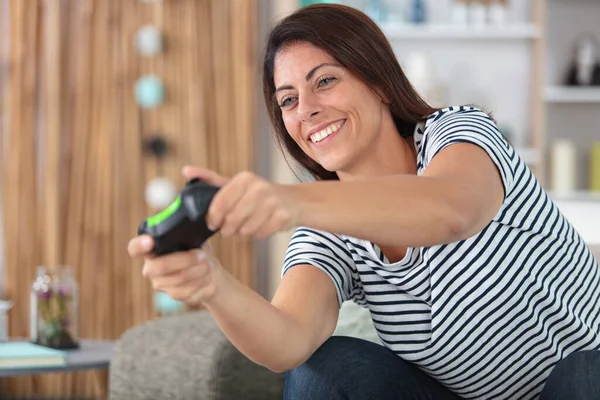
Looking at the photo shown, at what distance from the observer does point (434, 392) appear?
1592 mm

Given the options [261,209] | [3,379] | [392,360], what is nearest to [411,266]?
[392,360]

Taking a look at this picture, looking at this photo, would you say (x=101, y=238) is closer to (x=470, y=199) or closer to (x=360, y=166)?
(x=360, y=166)

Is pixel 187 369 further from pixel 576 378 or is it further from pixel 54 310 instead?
pixel 576 378

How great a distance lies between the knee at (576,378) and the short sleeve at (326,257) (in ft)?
1.39

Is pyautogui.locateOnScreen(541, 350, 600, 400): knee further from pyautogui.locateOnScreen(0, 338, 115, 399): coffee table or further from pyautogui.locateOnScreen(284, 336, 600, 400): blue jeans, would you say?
pyautogui.locateOnScreen(0, 338, 115, 399): coffee table

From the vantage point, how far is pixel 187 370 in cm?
234

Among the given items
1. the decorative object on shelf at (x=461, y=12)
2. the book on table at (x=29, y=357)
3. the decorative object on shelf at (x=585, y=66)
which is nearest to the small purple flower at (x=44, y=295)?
the book on table at (x=29, y=357)

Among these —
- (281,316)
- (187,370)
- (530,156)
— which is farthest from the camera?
(530,156)

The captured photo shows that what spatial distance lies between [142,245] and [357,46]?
0.70m

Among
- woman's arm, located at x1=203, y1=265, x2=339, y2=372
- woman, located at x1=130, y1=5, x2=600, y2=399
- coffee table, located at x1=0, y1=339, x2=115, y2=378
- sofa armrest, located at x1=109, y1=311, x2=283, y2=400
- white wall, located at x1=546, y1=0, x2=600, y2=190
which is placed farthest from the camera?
white wall, located at x1=546, y1=0, x2=600, y2=190

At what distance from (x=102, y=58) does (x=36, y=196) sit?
637 mm

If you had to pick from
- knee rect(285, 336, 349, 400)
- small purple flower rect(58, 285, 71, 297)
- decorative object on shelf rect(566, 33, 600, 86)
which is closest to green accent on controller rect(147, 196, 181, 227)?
knee rect(285, 336, 349, 400)

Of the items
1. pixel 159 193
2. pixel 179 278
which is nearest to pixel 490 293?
pixel 179 278

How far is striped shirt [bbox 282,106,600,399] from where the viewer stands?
1.49 meters
